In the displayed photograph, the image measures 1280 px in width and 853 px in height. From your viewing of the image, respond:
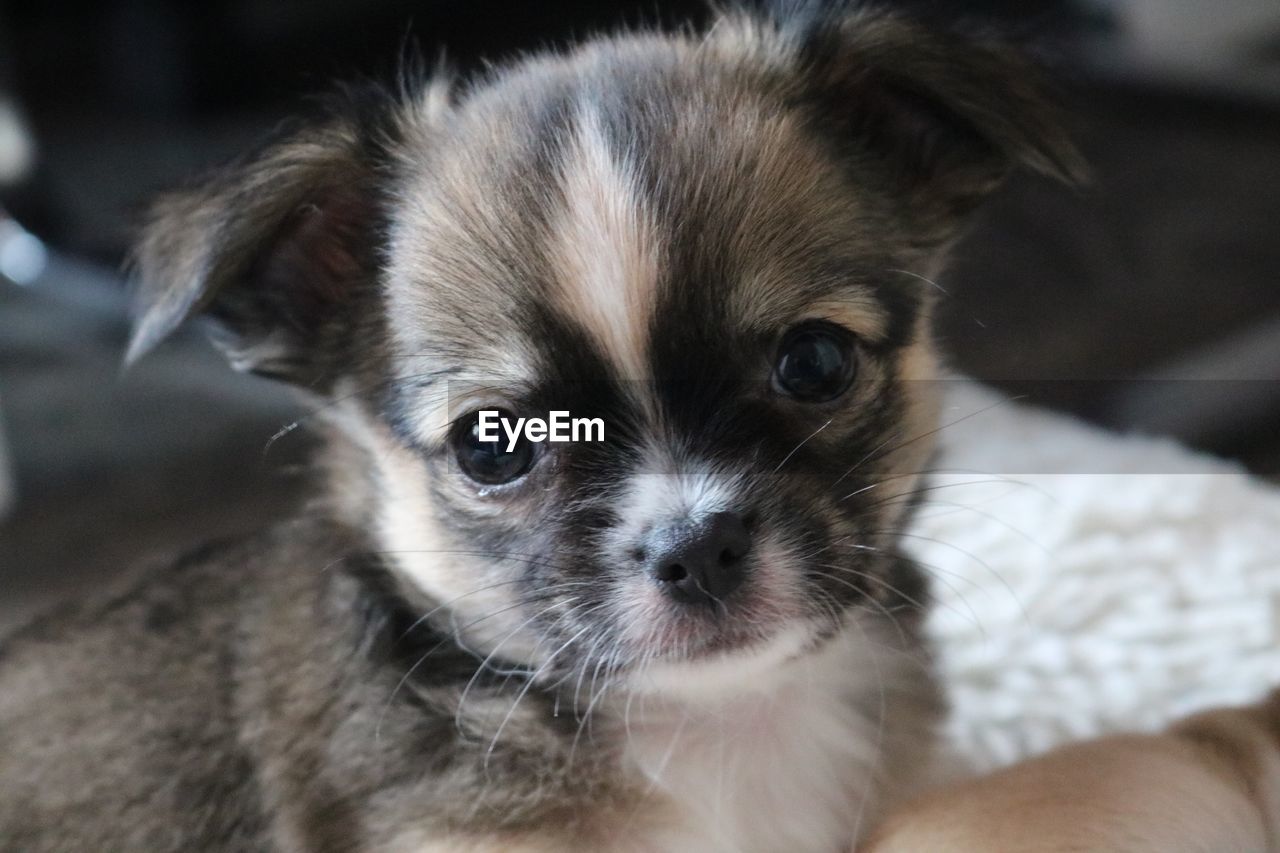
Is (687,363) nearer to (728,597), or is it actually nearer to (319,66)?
(728,597)

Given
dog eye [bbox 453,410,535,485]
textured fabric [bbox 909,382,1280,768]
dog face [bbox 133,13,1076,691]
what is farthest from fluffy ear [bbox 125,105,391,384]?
textured fabric [bbox 909,382,1280,768]

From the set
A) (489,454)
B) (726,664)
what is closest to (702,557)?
(726,664)

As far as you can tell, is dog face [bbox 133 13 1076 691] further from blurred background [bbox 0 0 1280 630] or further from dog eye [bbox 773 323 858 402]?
blurred background [bbox 0 0 1280 630]

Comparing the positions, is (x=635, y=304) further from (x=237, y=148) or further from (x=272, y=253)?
(x=237, y=148)

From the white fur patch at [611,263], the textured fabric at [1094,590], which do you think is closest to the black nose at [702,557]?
the white fur patch at [611,263]

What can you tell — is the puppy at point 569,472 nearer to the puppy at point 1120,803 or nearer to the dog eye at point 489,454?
the dog eye at point 489,454

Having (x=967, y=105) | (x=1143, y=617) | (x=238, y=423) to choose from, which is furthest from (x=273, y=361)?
(x=238, y=423)
